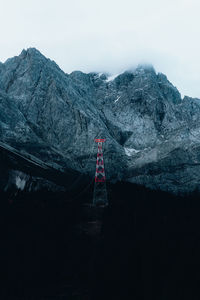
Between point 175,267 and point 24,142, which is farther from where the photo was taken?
point 24,142

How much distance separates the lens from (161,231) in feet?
168

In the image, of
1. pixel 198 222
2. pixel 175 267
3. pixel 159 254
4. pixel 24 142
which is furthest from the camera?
pixel 24 142

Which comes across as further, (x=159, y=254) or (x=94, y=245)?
(x=94, y=245)

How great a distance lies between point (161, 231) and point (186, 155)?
138 m

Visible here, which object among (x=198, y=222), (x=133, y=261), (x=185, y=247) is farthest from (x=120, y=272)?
(x=198, y=222)

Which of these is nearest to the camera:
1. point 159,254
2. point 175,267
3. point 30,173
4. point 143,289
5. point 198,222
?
point 143,289

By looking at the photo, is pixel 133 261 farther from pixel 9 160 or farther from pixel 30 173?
pixel 9 160

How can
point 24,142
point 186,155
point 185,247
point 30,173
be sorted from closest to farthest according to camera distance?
point 185,247 < point 30,173 < point 24,142 < point 186,155

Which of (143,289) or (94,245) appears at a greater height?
(94,245)

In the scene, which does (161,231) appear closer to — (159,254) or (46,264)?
(159,254)

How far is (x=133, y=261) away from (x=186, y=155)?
155206mm

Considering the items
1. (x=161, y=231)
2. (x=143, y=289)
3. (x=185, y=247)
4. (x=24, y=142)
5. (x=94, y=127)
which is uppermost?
(x=94, y=127)

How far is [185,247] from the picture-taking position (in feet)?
129

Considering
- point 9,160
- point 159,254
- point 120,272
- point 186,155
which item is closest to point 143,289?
point 120,272
